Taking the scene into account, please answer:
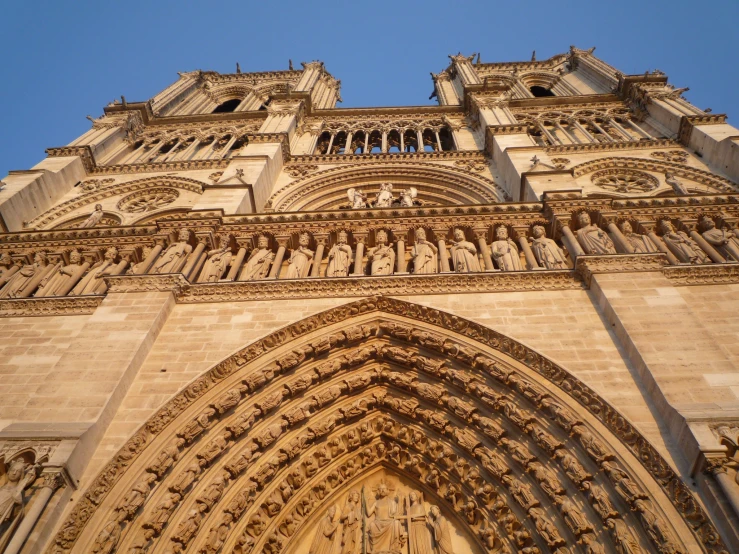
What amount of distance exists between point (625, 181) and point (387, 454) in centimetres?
1026

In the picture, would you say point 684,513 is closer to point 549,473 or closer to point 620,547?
point 620,547

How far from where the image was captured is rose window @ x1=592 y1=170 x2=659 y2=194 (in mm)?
13492

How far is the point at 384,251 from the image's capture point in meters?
8.95

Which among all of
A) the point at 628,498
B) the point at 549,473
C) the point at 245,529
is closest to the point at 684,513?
the point at 628,498

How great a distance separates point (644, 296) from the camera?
22.8ft

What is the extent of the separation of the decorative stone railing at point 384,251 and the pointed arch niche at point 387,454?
1.02m

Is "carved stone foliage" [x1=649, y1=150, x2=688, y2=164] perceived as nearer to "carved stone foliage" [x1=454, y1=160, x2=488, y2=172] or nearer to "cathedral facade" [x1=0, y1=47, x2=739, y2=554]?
"carved stone foliage" [x1=454, y1=160, x2=488, y2=172]

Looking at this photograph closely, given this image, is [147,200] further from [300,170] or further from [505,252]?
[505,252]


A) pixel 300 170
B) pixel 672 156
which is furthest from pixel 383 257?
pixel 672 156

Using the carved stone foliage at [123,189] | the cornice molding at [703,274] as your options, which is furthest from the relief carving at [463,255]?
the carved stone foliage at [123,189]

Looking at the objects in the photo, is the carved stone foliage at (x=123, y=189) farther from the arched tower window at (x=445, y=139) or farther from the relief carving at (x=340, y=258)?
the arched tower window at (x=445, y=139)

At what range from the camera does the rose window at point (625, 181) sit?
13492 mm

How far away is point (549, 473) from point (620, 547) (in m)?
1.06

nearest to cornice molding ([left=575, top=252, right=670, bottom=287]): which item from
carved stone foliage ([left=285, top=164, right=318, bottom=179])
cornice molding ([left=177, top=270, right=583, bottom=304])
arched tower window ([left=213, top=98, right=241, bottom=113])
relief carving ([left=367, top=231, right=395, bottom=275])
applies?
cornice molding ([left=177, top=270, right=583, bottom=304])
